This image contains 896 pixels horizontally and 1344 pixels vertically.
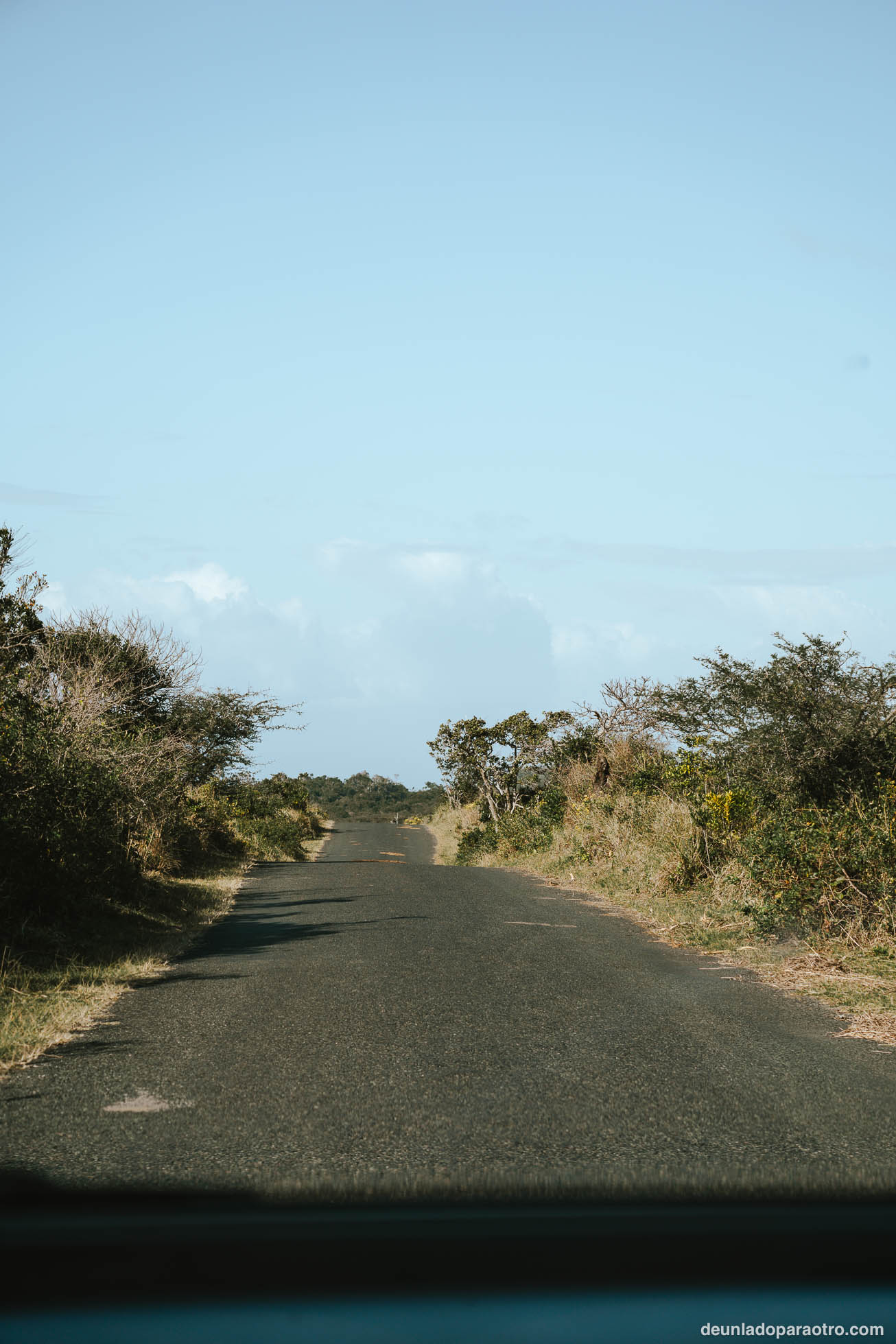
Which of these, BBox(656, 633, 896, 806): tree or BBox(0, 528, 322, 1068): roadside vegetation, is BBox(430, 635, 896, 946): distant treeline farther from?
BBox(0, 528, 322, 1068): roadside vegetation

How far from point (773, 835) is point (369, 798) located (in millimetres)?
102201

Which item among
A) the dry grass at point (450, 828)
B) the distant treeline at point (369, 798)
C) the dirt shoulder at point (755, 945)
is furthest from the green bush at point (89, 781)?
the distant treeline at point (369, 798)

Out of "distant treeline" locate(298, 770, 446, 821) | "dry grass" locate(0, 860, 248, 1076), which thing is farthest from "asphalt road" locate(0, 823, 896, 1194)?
"distant treeline" locate(298, 770, 446, 821)

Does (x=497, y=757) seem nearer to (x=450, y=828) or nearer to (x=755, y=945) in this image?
(x=450, y=828)

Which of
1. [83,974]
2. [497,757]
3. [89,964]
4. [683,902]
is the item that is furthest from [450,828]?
[83,974]

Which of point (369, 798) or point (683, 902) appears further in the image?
point (369, 798)

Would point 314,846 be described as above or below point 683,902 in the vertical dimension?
below

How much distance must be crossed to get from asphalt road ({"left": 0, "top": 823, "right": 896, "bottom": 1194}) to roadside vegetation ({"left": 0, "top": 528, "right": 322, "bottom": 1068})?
0.65 meters

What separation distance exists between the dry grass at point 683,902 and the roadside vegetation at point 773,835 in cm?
3

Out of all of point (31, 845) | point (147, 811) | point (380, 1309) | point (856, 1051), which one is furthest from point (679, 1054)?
point (147, 811)

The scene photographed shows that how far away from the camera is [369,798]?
4432 inches

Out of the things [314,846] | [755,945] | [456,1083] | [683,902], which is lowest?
[314,846]

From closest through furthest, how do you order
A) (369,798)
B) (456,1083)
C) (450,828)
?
(456,1083) → (450,828) → (369,798)

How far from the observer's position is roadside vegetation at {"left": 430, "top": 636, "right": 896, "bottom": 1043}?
10.2m
